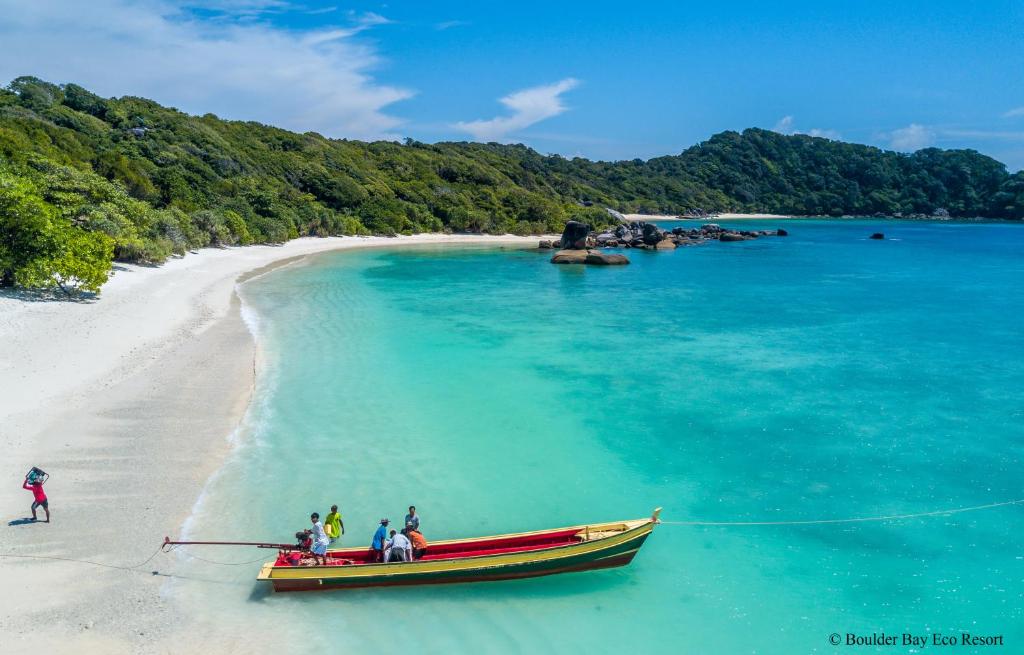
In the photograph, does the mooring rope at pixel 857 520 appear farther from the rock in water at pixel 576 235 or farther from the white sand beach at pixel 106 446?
the rock in water at pixel 576 235

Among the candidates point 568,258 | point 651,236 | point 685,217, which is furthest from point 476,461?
point 685,217

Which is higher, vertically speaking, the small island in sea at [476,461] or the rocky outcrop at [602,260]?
the rocky outcrop at [602,260]

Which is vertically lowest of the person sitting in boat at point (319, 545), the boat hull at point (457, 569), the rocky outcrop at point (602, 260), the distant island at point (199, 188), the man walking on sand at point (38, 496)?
the boat hull at point (457, 569)

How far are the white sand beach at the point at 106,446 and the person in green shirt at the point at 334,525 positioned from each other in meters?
2.68

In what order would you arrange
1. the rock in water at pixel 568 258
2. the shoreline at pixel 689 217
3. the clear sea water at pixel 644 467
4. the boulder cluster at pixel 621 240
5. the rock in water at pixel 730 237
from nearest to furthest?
the clear sea water at pixel 644 467 → the rock in water at pixel 568 258 → the boulder cluster at pixel 621 240 → the rock in water at pixel 730 237 → the shoreline at pixel 689 217

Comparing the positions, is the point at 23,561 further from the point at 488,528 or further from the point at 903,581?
the point at 903,581

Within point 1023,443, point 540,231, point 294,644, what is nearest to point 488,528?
point 294,644

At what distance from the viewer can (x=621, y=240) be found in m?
83.2

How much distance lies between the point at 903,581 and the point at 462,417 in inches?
455

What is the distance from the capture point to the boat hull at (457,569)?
1023cm

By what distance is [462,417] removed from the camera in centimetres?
1869

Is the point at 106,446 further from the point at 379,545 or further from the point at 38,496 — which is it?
the point at 379,545

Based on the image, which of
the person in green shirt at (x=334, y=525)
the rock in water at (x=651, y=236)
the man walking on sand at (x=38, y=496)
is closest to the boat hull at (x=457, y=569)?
the person in green shirt at (x=334, y=525)

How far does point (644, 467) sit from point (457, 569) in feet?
22.5
